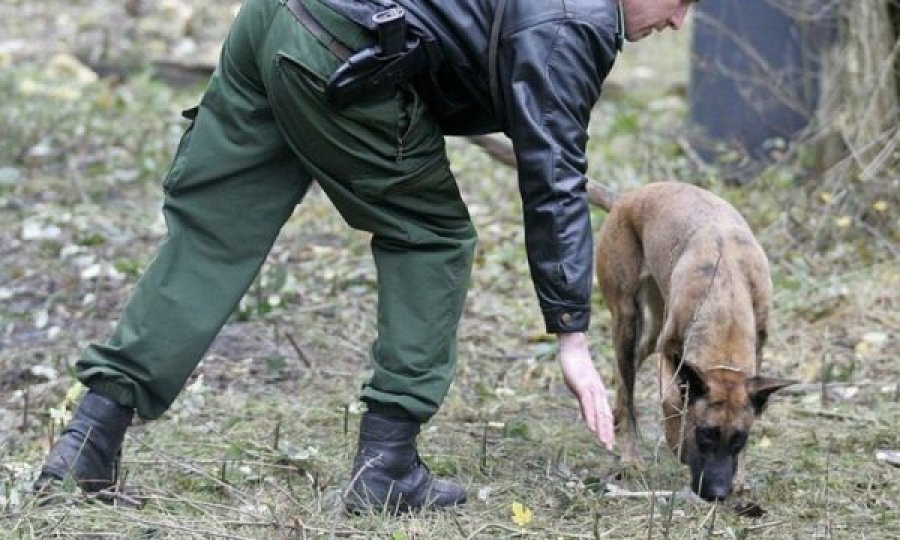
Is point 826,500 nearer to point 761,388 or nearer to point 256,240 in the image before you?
point 761,388

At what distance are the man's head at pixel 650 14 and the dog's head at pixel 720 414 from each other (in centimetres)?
133

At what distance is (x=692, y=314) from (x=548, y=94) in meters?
1.76

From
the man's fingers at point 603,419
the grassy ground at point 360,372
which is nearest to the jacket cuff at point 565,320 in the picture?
the man's fingers at point 603,419

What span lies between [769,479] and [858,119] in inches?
148

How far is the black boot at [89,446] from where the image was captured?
4.73 meters

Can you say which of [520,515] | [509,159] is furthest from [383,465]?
[509,159]

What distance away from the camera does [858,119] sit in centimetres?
873

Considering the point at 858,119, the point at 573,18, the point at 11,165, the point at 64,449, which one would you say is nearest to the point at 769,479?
the point at 573,18

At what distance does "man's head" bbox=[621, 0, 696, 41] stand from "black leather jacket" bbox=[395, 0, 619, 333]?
6.1 inches

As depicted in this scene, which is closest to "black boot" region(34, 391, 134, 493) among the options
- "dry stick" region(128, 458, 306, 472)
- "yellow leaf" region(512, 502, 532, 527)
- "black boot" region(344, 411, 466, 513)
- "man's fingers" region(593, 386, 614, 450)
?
"dry stick" region(128, 458, 306, 472)

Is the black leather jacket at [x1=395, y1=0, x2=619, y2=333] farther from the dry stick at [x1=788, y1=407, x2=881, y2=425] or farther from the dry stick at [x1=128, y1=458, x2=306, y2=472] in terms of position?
the dry stick at [x1=788, y1=407, x2=881, y2=425]

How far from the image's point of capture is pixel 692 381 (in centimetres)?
541

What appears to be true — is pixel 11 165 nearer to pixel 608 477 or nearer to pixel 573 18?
pixel 608 477

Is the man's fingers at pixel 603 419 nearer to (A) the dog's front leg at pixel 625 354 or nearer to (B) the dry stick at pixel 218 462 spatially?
(B) the dry stick at pixel 218 462
